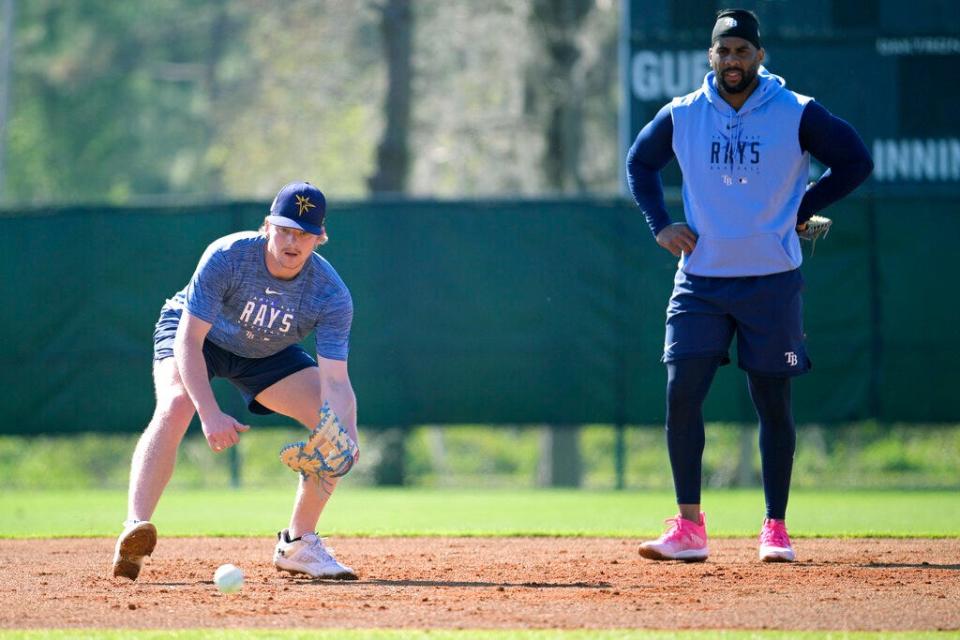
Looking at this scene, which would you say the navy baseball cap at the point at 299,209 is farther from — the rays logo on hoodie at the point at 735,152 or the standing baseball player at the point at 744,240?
the rays logo on hoodie at the point at 735,152

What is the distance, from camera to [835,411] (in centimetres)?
1145

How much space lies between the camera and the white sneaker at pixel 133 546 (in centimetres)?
561

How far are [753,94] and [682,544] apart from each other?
188 centimetres

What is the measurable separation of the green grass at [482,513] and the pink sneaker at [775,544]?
4.58 ft

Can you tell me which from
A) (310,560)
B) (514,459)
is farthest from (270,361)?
(514,459)

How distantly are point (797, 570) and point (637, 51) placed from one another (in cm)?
612

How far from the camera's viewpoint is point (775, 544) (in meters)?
6.33

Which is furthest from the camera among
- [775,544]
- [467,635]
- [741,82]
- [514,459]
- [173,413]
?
[514,459]

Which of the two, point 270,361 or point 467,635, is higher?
point 270,361

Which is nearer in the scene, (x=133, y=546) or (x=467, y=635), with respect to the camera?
(x=467, y=635)

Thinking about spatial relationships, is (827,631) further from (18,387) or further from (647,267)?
(18,387)

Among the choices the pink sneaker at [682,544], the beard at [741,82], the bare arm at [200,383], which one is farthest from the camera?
the pink sneaker at [682,544]

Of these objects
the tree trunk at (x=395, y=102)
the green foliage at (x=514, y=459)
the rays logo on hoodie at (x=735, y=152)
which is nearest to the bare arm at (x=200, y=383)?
the rays logo on hoodie at (x=735, y=152)

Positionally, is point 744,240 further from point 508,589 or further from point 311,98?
point 311,98
